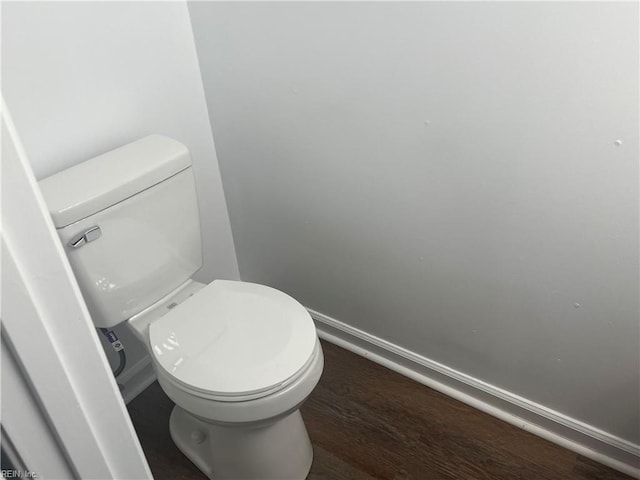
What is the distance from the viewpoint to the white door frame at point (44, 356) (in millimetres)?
450

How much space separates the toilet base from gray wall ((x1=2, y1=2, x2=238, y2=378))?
0.41 m

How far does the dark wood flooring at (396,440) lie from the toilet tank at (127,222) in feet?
1.47

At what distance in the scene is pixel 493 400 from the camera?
1.58 m

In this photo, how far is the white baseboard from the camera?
55.8 inches

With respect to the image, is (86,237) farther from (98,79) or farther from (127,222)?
(98,79)

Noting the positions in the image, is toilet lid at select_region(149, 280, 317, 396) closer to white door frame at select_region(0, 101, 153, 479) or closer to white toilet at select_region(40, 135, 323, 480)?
white toilet at select_region(40, 135, 323, 480)

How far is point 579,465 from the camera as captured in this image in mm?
1438

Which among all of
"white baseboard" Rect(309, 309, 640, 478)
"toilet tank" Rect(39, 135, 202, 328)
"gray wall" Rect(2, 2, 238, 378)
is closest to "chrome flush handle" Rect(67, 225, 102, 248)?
"toilet tank" Rect(39, 135, 202, 328)

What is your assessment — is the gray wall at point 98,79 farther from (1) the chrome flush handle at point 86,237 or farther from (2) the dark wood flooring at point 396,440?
(2) the dark wood flooring at point 396,440

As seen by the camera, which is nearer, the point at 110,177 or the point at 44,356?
the point at 44,356

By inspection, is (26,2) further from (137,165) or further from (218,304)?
(218,304)

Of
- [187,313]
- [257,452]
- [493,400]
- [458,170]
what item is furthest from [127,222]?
[493,400]

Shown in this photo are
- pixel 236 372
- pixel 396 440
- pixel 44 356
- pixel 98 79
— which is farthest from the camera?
pixel 396 440

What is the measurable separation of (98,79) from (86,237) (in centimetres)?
41
